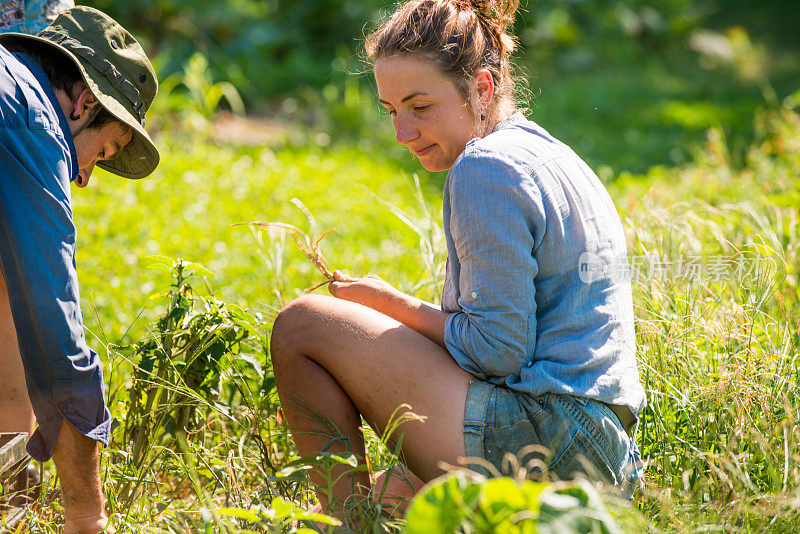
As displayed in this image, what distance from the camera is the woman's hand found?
2.07 meters

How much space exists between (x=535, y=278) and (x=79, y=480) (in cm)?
106

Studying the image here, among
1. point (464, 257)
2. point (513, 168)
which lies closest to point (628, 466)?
point (464, 257)

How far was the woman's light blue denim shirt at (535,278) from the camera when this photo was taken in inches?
71.0

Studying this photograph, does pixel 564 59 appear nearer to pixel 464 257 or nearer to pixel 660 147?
pixel 660 147

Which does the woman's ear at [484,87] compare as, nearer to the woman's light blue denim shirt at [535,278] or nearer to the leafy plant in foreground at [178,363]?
the woman's light blue denim shirt at [535,278]

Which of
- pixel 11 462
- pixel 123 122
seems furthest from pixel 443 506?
pixel 123 122

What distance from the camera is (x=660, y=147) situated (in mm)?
7742

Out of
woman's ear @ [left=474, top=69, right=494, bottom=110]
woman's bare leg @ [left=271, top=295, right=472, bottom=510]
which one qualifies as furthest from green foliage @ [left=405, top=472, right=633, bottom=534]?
woman's ear @ [left=474, top=69, right=494, bottom=110]

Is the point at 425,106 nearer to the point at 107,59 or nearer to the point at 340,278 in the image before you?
the point at 340,278

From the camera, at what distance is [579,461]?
183 centimetres

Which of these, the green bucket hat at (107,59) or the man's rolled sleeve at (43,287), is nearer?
the man's rolled sleeve at (43,287)

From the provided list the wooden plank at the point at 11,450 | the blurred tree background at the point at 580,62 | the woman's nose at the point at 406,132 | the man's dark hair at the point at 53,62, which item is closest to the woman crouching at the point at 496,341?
the woman's nose at the point at 406,132

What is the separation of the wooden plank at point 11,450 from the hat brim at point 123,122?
2.52ft

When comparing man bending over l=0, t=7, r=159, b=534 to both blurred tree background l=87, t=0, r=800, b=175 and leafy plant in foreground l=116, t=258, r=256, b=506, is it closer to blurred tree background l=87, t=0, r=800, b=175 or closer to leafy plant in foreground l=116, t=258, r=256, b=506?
leafy plant in foreground l=116, t=258, r=256, b=506
